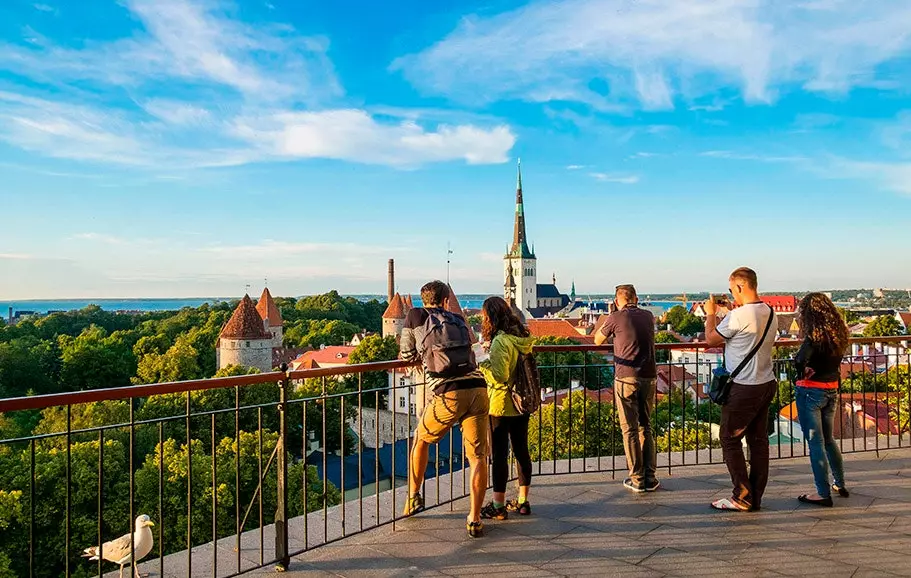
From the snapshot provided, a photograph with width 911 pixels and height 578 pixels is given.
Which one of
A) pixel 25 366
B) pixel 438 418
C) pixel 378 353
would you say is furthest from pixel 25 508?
pixel 25 366

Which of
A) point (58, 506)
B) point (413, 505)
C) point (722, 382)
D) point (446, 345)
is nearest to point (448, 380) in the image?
A: point (446, 345)

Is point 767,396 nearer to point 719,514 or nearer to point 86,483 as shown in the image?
point 719,514

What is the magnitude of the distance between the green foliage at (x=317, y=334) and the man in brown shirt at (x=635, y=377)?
2581 inches

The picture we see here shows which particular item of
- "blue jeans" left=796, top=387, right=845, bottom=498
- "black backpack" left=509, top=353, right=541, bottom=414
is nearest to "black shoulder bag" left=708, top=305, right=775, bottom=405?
"blue jeans" left=796, top=387, right=845, bottom=498

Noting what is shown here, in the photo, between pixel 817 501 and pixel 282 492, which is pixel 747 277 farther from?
pixel 282 492

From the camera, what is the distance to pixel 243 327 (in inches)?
1922

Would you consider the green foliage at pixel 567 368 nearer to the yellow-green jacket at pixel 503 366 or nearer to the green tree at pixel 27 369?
the yellow-green jacket at pixel 503 366

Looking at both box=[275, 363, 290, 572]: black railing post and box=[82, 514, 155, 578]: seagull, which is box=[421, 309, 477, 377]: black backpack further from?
box=[82, 514, 155, 578]: seagull

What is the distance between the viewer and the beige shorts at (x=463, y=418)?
3.82m

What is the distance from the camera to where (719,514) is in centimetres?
432

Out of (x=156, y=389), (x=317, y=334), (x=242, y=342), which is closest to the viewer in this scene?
(x=156, y=389)

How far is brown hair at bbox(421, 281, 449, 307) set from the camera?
3.84 meters

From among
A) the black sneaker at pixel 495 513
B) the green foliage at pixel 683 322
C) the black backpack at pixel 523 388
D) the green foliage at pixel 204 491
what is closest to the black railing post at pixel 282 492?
the black sneaker at pixel 495 513

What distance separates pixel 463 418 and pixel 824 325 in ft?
8.23
